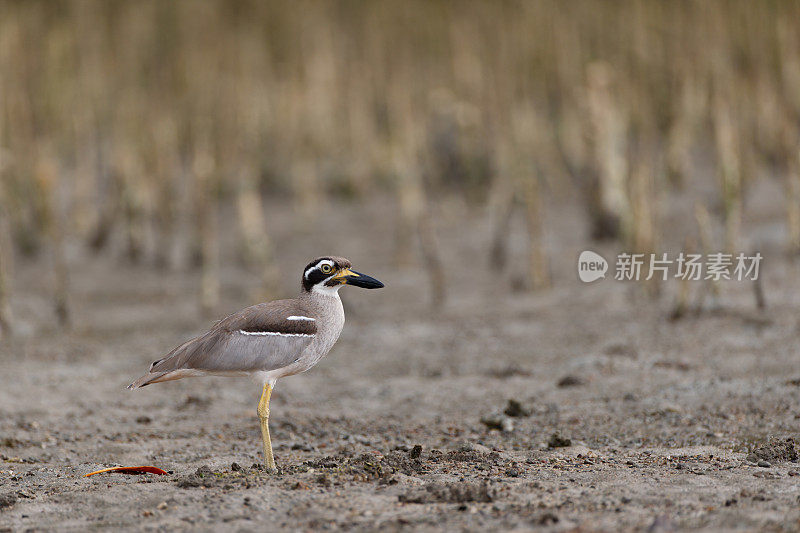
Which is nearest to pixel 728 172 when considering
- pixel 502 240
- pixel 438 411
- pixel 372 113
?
pixel 502 240

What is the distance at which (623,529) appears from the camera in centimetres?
455

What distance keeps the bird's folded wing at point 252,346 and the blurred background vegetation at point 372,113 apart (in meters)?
7.32

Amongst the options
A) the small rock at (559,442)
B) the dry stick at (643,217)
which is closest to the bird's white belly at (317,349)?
the small rock at (559,442)

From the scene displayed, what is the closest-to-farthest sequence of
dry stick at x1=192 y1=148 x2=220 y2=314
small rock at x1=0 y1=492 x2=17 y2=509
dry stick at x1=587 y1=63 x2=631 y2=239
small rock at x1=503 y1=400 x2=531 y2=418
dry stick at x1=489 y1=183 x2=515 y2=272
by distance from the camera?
small rock at x1=0 y1=492 x2=17 y2=509, small rock at x1=503 y1=400 x2=531 y2=418, dry stick at x1=192 y1=148 x2=220 y2=314, dry stick at x1=587 y1=63 x2=631 y2=239, dry stick at x1=489 y1=183 x2=515 y2=272

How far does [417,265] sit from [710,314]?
558 centimetres

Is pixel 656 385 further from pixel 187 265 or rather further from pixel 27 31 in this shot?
pixel 27 31

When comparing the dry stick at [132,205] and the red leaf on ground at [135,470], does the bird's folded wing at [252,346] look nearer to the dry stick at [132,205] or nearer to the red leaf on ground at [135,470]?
the red leaf on ground at [135,470]

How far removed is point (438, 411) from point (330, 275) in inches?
100

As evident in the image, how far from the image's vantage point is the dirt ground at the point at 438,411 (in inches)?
201

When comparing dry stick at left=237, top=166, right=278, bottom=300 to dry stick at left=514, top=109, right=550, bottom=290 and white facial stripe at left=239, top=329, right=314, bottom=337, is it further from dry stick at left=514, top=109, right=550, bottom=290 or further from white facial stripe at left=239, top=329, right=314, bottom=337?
white facial stripe at left=239, top=329, right=314, bottom=337

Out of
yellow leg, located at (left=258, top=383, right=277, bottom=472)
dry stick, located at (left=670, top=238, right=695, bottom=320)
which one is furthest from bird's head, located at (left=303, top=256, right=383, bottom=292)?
dry stick, located at (left=670, top=238, right=695, bottom=320)

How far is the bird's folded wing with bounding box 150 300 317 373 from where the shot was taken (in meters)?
6.05

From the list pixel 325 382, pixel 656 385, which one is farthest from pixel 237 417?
pixel 656 385

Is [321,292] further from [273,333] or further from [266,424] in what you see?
[266,424]
